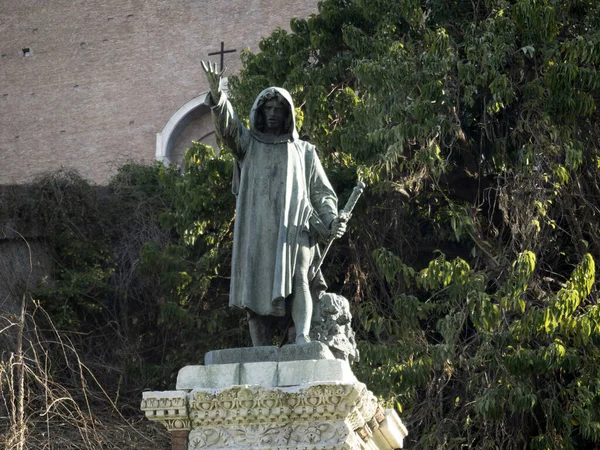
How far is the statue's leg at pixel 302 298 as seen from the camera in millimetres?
7848

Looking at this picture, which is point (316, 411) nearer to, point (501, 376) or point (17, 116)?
point (501, 376)

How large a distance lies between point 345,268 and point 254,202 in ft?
23.9

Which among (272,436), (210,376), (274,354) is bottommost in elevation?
(272,436)

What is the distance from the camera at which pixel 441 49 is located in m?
14.3

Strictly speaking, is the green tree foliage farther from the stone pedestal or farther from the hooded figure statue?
the stone pedestal

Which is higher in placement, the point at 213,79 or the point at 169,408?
the point at 213,79

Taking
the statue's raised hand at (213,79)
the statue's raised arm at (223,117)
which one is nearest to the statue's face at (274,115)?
the statue's raised arm at (223,117)

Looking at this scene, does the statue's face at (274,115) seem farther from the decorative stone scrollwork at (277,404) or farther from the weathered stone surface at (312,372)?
the decorative stone scrollwork at (277,404)

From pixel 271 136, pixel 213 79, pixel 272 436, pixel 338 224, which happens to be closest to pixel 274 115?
pixel 271 136

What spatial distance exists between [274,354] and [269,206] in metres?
0.87

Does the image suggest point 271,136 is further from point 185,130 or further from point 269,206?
point 185,130

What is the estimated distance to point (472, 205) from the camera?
49.1 feet

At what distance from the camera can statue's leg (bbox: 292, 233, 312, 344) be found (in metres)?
7.85

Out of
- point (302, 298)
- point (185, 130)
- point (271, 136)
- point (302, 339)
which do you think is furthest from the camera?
point (185, 130)
